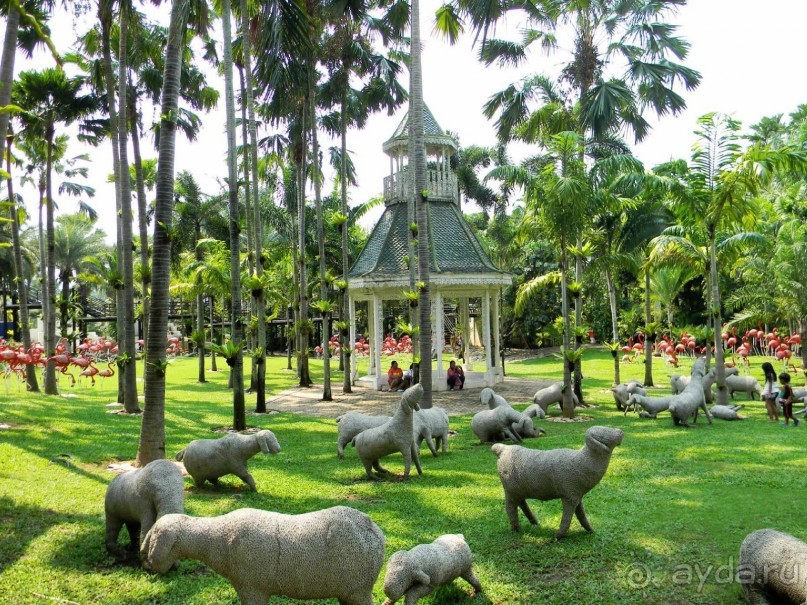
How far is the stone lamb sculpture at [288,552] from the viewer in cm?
402

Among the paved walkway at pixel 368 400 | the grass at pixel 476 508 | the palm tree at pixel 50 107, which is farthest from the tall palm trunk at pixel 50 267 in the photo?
the paved walkway at pixel 368 400

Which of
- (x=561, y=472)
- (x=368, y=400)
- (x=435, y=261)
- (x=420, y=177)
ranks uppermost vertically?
(x=420, y=177)

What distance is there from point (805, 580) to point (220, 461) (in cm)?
609

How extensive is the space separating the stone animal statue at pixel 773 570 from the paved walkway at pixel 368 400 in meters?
11.1

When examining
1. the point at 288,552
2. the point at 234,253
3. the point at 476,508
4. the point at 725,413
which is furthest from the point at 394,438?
the point at 725,413

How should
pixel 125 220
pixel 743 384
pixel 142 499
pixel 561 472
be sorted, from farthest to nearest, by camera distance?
pixel 743 384 < pixel 125 220 < pixel 561 472 < pixel 142 499

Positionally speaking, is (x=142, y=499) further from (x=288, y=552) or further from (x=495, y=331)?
(x=495, y=331)

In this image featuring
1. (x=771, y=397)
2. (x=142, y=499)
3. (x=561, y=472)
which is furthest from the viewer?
(x=771, y=397)

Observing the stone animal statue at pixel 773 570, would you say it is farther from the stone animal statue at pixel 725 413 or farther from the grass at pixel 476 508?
the stone animal statue at pixel 725 413

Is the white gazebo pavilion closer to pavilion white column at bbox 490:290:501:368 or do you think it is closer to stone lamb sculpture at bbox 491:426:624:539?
pavilion white column at bbox 490:290:501:368

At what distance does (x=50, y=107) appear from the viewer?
1744 cm

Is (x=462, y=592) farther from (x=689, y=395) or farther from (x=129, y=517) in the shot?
(x=689, y=395)

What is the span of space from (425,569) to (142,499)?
2.66 m

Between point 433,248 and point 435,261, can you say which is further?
point 433,248
